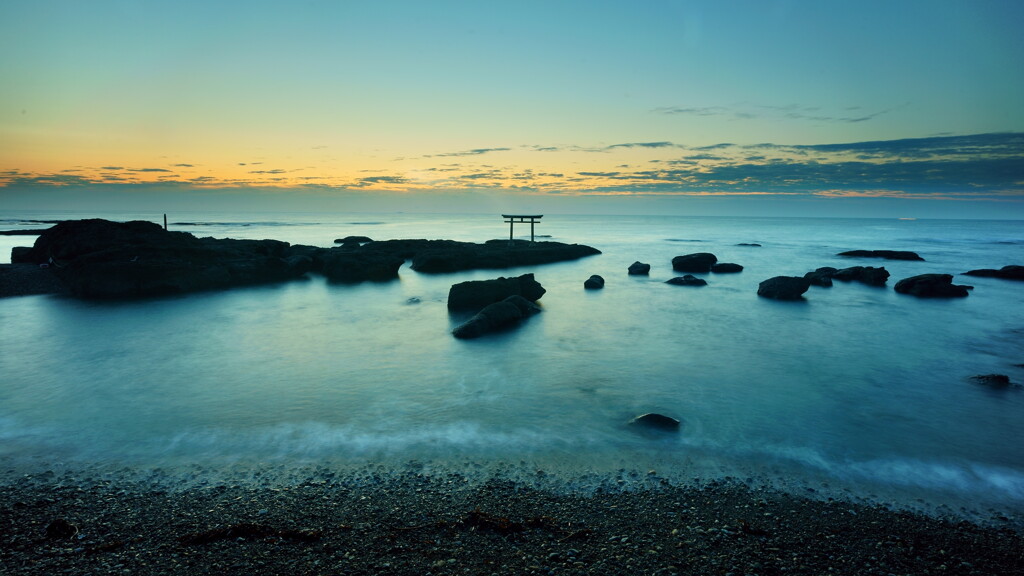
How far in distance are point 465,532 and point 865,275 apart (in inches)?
1249

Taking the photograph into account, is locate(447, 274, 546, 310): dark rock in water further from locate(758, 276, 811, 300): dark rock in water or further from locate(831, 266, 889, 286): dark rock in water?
locate(831, 266, 889, 286): dark rock in water

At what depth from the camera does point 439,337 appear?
1636 centimetres

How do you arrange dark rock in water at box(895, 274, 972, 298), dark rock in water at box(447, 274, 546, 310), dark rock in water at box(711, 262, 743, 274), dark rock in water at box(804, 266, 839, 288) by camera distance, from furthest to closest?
dark rock in water at box(711, 262, 743, 274), dark rock in water at box(804, 266, 839, 288), dark rock in water at box(895, 274, 972, 298), dark rock in water at box(447, 274, 546, 310)

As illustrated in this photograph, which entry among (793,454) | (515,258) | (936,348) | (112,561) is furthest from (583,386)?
(515,258)

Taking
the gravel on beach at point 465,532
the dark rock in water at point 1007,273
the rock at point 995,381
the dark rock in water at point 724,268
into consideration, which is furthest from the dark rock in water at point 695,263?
the gravel on beach at point 465,532

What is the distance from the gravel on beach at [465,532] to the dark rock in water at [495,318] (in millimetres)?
9317

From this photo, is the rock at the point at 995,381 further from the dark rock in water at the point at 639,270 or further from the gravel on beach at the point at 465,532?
the dark rock in water at the point at 639,270

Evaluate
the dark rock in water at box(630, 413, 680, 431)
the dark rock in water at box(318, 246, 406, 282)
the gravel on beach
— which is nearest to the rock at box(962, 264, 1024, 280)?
the dark rock in water at box(630, 413, 680, 431)

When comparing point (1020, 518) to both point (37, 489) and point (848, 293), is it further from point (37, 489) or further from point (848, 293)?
point (848, 293)

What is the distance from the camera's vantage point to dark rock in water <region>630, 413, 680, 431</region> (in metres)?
9.23

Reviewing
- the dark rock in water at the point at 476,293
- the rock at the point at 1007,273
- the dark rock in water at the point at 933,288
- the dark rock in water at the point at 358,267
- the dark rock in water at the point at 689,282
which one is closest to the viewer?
the dark rock in water at the point at 476,293

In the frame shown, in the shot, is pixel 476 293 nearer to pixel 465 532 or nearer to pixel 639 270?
pixel 465 532

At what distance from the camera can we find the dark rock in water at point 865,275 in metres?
28.4

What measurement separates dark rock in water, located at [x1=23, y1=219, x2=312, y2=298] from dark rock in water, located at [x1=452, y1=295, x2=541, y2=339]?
1626 cm
